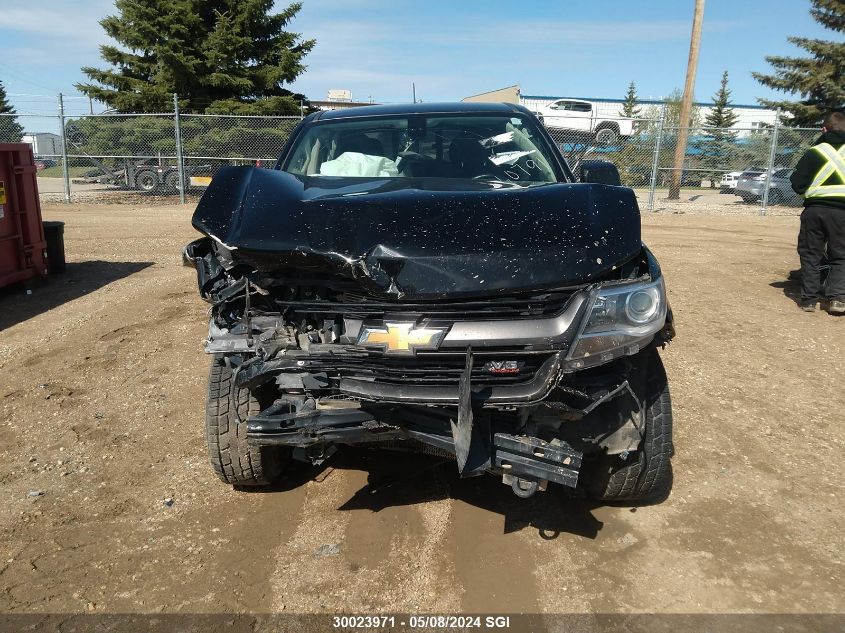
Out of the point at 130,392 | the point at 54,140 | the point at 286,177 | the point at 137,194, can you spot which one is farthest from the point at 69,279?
the point at 54,140

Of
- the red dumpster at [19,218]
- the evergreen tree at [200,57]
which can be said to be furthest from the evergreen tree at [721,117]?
the red dumpster at [19,218]

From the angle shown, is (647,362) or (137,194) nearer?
(647,362)

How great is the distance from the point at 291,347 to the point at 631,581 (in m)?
1.68

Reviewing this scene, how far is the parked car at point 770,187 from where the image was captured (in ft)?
63.2

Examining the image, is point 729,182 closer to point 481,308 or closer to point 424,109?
point 424,109

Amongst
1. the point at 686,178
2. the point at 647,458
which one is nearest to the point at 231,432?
the point at 647,458

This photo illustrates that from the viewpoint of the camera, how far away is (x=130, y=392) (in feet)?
15.5

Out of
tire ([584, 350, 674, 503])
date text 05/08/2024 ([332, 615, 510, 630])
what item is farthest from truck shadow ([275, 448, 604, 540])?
date text 05/08/2024 ([332, 615, 510, 630])

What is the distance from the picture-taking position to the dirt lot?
266cm

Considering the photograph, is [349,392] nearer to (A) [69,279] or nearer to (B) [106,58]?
(A) [69,279]

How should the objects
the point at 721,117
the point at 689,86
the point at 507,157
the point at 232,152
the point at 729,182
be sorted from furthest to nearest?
1. the point at 721,117
2. the point at 729,182
3. the point at 689,86
4. the point at 232,152
5. the point at 507,157

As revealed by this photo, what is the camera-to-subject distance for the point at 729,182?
21109 millimetres

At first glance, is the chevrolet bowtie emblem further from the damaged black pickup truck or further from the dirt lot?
the dirt lot

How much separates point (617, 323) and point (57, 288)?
7233 mm
